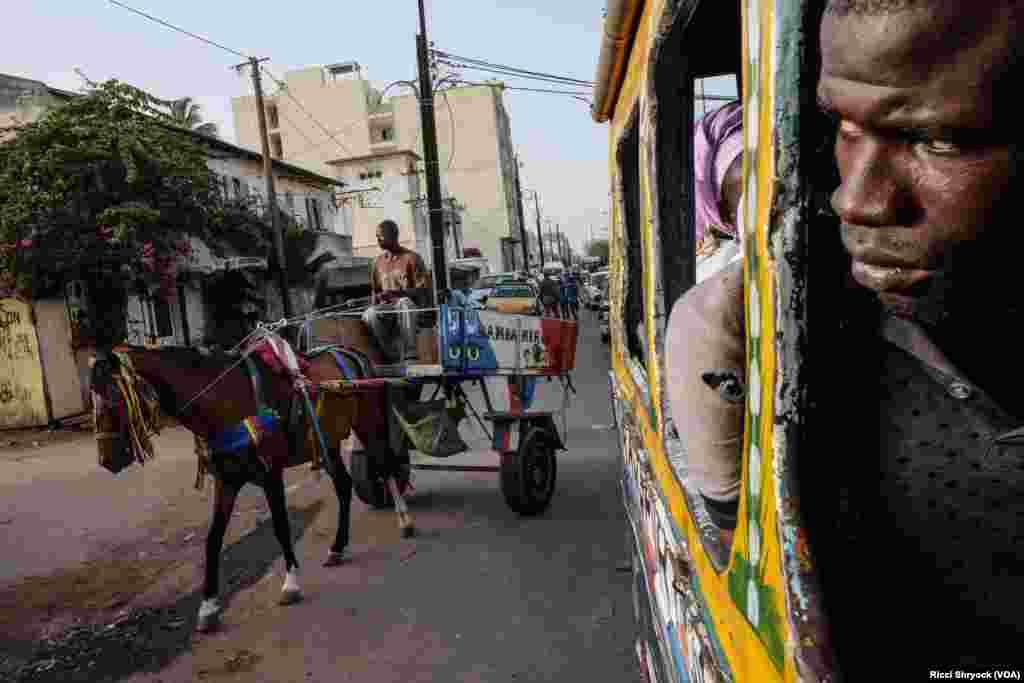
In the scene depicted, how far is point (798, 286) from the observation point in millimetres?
735

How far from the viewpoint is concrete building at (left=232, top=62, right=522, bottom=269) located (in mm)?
38438

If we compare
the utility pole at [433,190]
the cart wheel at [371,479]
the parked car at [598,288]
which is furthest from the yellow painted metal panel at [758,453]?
the parked car at [598,288]

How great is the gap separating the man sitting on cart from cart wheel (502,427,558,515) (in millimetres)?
1195

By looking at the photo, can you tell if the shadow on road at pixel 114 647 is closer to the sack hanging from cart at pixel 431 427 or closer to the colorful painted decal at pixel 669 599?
the sack hanging from cart at pixel 431 427

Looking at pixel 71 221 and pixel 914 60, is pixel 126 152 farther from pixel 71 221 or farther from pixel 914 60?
pixel 914 60

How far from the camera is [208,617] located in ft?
13.4

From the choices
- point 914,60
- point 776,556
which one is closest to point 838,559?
point 776,556

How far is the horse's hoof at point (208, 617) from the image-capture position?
4062 mm

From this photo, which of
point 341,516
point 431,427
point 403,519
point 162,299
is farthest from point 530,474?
point 162,299

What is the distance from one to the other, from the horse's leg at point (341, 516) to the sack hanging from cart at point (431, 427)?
54 cm

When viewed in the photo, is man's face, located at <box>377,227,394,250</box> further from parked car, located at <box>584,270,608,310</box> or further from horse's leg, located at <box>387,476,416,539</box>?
parked car, located at <box>584,270,608,310</box>

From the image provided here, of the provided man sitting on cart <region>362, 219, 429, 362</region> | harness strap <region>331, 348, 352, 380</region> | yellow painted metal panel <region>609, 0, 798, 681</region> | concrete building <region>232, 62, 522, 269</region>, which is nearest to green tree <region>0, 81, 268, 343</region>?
man sitting on cart <region>362, 219, 429, 362</region>

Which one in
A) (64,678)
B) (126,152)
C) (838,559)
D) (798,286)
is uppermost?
(126,152)

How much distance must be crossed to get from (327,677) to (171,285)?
433 inches
